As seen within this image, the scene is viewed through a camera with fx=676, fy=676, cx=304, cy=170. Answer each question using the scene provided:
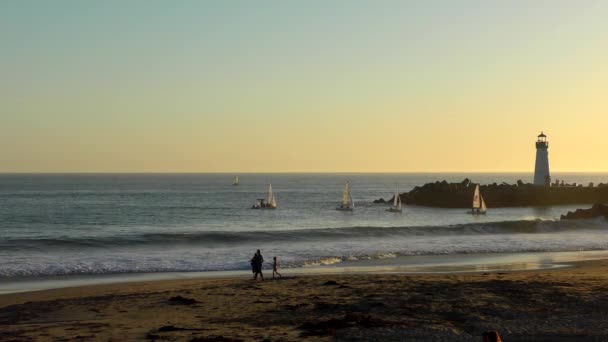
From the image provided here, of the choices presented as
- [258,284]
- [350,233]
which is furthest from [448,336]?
[350,233]

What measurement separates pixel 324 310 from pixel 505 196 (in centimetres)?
8201

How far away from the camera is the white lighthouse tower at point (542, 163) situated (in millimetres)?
94738

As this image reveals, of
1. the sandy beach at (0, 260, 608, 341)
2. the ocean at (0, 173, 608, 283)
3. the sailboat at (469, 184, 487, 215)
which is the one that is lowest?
the ocean at (0, 173, 608, 283)

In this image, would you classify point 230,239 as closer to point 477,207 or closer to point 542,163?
point 477,207

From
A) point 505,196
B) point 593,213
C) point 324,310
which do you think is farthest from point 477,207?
point 324,310

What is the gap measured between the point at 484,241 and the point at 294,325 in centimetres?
3116

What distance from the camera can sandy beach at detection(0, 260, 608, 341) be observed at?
15445 millimetres

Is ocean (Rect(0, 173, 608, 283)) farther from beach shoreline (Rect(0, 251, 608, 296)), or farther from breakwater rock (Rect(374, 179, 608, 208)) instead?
breakwater rock (Rect(374, 179, 608, 208))

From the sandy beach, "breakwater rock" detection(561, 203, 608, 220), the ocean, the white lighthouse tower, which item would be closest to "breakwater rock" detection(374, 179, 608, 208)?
the white lighthouse tower

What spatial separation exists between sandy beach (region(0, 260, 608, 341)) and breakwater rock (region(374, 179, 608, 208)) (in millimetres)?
69358

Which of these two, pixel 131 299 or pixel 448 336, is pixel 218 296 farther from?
pixel 448 336

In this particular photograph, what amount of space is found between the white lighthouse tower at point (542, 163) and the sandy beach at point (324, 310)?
73.5 m

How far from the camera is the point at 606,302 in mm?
18594

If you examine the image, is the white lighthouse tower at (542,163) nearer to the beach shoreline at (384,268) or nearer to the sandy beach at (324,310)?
the beach shoreline at (384,268)
